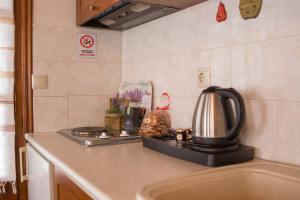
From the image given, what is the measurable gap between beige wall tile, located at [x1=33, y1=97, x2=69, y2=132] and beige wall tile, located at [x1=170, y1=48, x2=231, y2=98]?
30.7 inches

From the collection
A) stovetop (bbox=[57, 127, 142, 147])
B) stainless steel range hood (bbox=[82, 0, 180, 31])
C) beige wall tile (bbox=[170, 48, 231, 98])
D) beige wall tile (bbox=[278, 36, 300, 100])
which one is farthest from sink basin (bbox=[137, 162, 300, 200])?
stainless steel range hood (bbox=[82, 0, 180, 31])

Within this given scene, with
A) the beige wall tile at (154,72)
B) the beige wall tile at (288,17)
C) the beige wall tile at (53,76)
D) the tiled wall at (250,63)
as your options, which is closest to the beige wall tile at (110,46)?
the beige wall tile at (154,72)

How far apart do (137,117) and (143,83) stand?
0.78ft

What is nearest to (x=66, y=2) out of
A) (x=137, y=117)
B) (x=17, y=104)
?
(x=17, y=104)

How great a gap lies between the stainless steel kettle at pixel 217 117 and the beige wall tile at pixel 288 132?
0.13 m

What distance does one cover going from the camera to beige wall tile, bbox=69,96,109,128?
196 centimetres

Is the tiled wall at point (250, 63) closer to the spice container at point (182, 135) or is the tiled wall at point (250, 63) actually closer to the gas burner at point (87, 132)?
the spice container at point (182, 135)

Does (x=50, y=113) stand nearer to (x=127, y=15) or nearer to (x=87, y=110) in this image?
(x=87, y=110)

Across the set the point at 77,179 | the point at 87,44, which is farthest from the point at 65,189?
the point at 87,44

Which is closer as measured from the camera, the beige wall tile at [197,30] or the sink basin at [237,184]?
the sink basin at [237,184]

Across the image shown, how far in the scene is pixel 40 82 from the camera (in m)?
1.84

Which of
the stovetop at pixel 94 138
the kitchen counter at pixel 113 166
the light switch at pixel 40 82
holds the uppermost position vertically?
the light switch at pixel 40 82

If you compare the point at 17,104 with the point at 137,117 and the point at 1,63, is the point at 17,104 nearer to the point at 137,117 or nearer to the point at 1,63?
the point at 1,63

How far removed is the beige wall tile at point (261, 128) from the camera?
1.05 m
